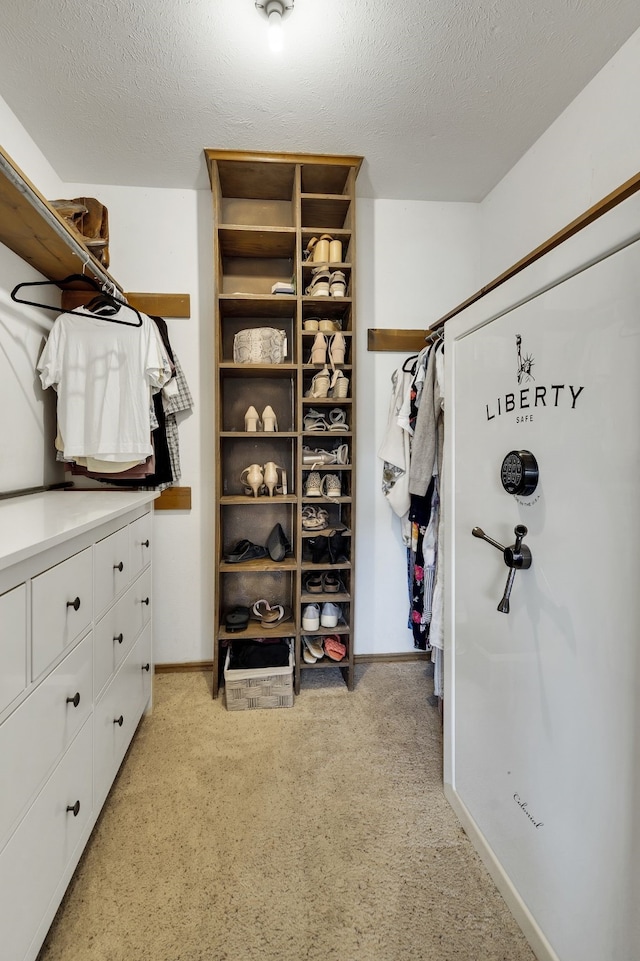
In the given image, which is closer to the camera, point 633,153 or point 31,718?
point 31,718

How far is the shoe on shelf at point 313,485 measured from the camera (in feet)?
6.69

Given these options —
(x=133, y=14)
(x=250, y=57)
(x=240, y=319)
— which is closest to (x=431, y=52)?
(x=250, y=57)

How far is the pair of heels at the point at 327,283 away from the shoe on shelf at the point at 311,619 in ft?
4.79

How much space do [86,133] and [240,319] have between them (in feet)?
3.00

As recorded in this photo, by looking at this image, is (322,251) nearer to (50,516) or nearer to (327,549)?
(327,549)

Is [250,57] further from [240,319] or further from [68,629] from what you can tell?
[68,629]

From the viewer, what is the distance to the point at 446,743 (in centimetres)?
135

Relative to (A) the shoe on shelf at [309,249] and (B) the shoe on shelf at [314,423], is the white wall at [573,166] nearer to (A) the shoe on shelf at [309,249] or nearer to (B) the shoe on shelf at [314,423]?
(A) the shoe on shelf at [309,249]

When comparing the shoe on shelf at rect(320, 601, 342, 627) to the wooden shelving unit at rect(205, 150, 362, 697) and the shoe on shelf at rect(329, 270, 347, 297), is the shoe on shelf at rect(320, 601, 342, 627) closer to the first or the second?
the wooden shelving unit at rect(205, 150, 362, 697)

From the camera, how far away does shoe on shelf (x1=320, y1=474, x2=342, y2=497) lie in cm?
203

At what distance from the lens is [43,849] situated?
34.7 inches

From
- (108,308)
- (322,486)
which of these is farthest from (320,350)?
(108,308)

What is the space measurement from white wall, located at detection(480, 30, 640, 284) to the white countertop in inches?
75.5

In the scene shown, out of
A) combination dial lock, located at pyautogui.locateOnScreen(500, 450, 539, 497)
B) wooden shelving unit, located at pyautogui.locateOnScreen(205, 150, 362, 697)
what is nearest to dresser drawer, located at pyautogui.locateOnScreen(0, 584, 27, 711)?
combination dial lock, located at pyautogui.locateOnScreen(500, 450, 539, 497)
